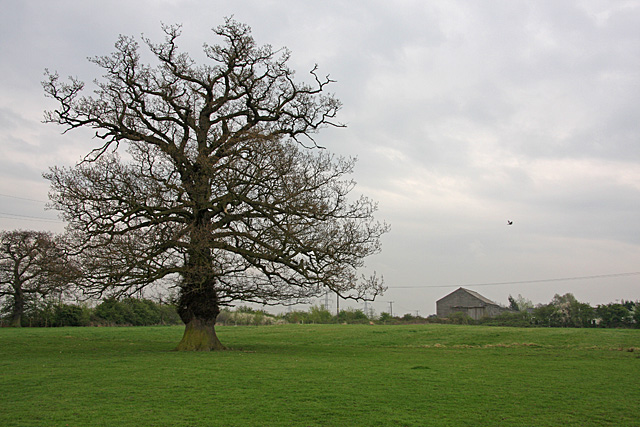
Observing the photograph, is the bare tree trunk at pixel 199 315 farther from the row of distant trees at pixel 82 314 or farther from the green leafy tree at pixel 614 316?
the green leafy tree at pixel 614 316

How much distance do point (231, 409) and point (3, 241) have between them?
4787 centimetres

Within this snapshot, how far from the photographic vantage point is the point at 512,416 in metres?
8.56

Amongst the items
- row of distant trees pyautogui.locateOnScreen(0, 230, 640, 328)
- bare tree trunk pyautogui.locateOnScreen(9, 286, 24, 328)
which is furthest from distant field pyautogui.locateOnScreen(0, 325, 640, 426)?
bare tree trunk pyautogui.locateOnScreen(9, 286, 24, 328)

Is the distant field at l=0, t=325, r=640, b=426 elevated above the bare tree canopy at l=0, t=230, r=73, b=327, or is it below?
below

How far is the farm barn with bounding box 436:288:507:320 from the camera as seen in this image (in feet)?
221

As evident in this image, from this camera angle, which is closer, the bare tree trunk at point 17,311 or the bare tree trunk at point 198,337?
the bare tree trunk at point 198,337

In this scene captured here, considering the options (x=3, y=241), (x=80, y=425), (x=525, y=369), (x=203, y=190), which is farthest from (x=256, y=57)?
(x=3, y=241)

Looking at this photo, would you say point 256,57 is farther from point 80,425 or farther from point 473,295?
point 473,295

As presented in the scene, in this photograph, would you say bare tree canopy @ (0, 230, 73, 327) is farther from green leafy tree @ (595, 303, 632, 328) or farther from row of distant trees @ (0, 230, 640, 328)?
green leafy tree @ (595, 303, 632, 328)

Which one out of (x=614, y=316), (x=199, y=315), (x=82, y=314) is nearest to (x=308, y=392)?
(x=199, y=315)

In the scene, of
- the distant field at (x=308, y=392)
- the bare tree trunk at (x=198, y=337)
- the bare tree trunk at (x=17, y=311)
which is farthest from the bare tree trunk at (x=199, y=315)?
the bare tree trunk at (x=17, y=311)

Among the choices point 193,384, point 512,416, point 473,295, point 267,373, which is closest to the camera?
point 512,416

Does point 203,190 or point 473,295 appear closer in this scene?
point 203,190

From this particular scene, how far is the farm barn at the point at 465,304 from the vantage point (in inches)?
2655
